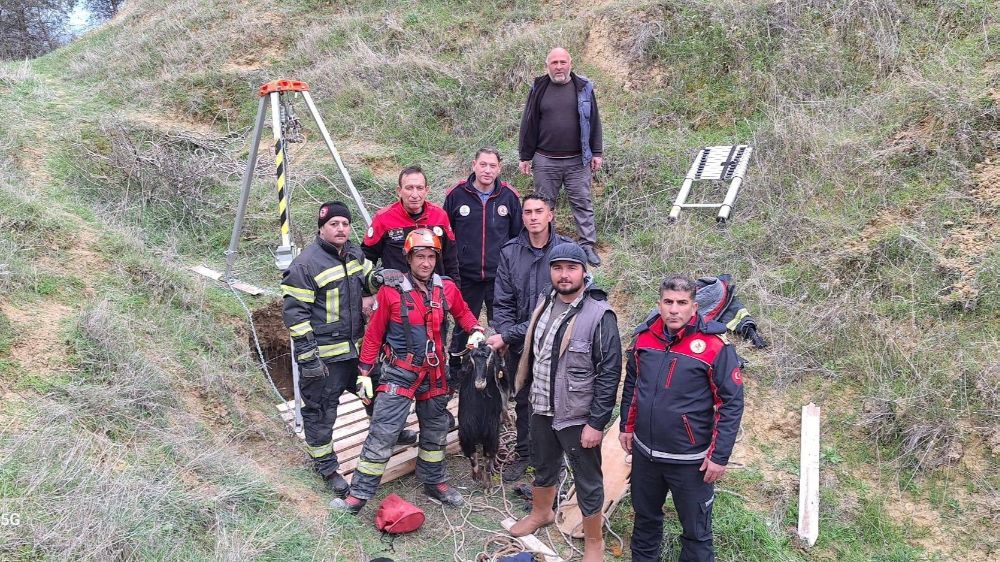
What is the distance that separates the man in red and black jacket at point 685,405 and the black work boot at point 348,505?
1883mm

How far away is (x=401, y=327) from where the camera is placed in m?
4.29

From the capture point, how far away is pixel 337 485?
15.0 feet

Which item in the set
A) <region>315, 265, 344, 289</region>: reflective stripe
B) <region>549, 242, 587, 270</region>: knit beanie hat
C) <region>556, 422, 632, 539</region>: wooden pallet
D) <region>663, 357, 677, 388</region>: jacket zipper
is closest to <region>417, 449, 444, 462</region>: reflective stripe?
<region>556, 422, 632, 539</region>: wooden pallet

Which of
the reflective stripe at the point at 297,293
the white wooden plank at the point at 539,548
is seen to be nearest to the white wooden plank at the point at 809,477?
the white wooden plank at the point at 539,548

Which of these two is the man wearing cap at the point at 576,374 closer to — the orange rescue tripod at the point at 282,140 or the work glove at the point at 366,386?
the work glove at the point at 366,386

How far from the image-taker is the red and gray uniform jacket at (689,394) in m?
3.39

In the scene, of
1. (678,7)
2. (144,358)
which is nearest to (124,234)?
(144,358)

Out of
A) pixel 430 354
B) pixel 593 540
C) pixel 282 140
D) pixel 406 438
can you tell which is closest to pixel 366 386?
pixel 430 354

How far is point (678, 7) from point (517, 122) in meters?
2.50

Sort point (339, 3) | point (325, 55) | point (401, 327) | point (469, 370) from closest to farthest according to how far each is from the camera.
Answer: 1. point (401, 327)
2. point (469, 370)
3. point (325, 55)
4. point (339, 3)

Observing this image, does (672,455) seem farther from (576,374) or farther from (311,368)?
(311,368)

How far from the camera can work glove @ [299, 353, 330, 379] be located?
4211mm

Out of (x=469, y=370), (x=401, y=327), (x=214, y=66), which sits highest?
(x=214, y=66)

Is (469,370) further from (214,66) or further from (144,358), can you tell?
(214,66)
